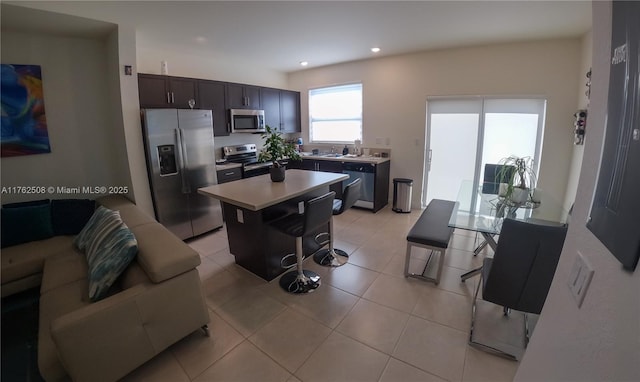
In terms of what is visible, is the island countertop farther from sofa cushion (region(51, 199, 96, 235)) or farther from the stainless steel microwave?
the stainless steel microwave

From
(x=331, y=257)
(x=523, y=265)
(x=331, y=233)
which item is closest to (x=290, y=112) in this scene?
(x=331, y=233)

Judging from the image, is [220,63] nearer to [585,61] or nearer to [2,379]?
[2,379]

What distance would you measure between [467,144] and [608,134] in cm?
401

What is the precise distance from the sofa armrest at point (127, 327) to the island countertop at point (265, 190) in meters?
0.66

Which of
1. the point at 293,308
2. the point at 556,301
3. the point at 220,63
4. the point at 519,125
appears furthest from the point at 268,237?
the point at 519,125

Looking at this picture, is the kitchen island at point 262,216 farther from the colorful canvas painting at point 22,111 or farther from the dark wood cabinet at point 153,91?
the colorful canvas painting at point 22,111

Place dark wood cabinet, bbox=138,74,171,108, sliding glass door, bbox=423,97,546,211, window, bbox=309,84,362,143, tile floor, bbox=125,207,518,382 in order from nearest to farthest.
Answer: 1. tile floor, bbox=125,207,518,382
2. dark wood cabinet, bbox=138,74,171,108
3. sliding glass door, bbox=423,97,546,211
4. window, bbox=309,84,362,143

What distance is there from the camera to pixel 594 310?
0.68 metres

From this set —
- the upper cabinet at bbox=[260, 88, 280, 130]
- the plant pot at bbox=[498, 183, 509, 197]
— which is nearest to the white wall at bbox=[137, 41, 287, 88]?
the upper cabinet at bbox=[260, 88, 280, 130]

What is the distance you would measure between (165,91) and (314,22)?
2176 millimetres

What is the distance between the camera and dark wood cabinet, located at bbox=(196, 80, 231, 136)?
3.96 m

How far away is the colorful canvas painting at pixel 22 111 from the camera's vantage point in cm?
→ 268

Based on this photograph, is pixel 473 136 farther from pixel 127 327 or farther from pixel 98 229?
pixel 98 229

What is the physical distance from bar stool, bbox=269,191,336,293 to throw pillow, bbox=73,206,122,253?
130 centimetres
